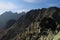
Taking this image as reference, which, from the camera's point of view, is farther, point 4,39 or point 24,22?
point 24,22

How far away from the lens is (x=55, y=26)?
3573 inches

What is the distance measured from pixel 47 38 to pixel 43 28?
1093cm

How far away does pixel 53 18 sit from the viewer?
98875mm

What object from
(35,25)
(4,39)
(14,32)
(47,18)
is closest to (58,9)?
(47,18)

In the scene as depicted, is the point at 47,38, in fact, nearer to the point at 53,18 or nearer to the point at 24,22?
the point at 53,18

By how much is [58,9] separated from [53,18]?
40.5 feet

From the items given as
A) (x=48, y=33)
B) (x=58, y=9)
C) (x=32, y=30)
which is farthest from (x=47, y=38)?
(x=58, y=9)

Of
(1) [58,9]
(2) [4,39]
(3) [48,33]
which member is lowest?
(2) [4,39]

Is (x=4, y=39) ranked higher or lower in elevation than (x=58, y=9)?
lower

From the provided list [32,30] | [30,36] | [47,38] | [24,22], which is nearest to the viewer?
[47,38]

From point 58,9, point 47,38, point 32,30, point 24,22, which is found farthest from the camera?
point 24,22

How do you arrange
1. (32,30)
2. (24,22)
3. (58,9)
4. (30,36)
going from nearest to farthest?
1. (30,36)
2. (32,30)
3. (58,9)
4. (24,22)

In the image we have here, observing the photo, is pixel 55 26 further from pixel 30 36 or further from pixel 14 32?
pixel 14 32

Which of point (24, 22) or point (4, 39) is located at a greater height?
point (24, 22)
